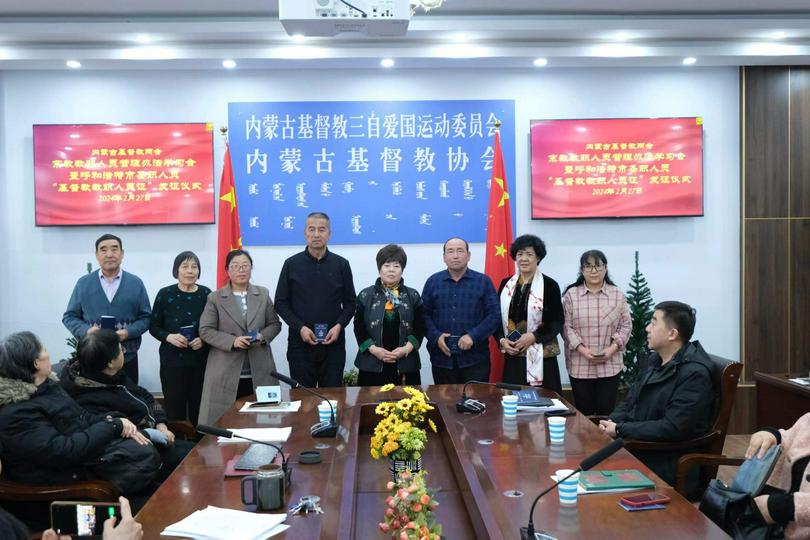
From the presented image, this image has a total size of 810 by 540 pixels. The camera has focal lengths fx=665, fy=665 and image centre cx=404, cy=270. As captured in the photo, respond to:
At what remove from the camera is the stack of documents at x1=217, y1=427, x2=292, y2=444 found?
9.03ft

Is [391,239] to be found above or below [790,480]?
above

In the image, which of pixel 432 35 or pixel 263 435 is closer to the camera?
pixel 263 435

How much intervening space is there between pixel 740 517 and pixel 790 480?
25 cm

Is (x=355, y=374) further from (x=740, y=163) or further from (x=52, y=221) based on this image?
(x=740, y=163)

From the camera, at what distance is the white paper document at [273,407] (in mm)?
3312

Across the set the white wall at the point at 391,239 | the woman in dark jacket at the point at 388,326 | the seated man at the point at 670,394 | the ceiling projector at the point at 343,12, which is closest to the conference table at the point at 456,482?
the seated man at the point at 670,394

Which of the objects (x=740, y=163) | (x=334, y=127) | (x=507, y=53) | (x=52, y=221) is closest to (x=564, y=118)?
(x=507, y=53)

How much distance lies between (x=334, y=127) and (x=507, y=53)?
153 cm

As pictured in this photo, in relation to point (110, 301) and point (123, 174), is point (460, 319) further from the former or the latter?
point (123, 174)

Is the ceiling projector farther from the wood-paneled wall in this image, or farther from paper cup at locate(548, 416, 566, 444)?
the wood-paneled wall

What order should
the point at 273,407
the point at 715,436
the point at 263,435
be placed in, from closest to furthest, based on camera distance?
the point at 263,435
the point at 715,436
the point at 273,407

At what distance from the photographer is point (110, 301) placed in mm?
4477

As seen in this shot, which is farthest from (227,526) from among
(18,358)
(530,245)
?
(530,245)

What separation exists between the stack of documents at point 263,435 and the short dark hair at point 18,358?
795 millimetres
